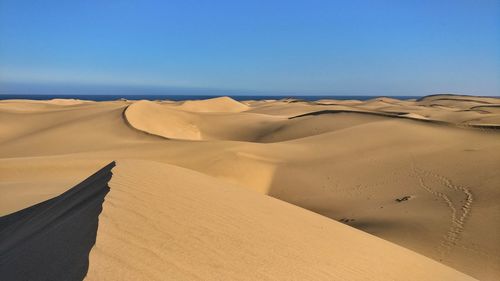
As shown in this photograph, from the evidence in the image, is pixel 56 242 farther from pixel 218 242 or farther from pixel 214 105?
pixel 214 105

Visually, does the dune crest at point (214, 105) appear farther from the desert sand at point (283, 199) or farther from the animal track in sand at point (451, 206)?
the animal track in sand at point (451, 206)

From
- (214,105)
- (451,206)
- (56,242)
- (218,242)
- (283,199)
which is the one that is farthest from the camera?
(214,105)

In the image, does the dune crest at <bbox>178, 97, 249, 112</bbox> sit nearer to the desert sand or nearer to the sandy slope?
the desert sand

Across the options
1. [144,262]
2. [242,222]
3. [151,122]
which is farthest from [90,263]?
[151,122]

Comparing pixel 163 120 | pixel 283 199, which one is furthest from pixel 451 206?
pixel 163 120

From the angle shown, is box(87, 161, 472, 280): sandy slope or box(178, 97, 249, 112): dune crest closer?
box(87, 161, 472, 280): sandy slope

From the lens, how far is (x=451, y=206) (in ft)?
28.6

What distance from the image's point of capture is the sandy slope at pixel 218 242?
119 inches

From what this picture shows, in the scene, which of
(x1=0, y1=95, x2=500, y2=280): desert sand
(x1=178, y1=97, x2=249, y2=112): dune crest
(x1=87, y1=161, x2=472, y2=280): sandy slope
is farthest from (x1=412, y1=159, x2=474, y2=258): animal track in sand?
(x1=178, y1=97, x2=249, y2=112): dune crest

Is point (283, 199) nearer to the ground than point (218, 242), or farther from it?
nearer to the ground

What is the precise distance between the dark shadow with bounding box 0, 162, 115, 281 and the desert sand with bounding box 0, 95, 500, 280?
12 cm

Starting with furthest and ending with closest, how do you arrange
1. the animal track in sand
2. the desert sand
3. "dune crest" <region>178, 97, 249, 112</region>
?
"dune crest" <region>178, 97, 249, 112</region>, the animal track in sand, the desert sand

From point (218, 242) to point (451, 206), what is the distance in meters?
6.86

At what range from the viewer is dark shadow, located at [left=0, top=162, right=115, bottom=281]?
9.76 feet
